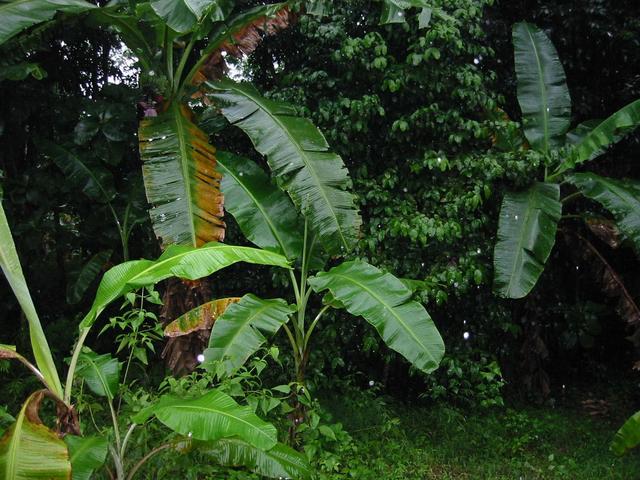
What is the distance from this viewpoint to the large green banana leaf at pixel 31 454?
2.45m

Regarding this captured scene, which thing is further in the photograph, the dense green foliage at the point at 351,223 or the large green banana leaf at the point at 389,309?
the dense green foliage at the point at 351,223

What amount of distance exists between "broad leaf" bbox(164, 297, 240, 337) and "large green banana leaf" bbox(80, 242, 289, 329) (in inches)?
42.0

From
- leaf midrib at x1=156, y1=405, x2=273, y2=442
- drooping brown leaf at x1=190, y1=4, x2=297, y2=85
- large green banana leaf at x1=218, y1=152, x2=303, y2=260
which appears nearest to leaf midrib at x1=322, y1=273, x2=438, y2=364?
large green banana leaf at x1=218, y1=152, x2=303, y2=260

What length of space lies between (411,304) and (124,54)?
431 cm

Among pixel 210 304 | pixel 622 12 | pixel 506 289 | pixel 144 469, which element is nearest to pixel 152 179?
pixel 210 304

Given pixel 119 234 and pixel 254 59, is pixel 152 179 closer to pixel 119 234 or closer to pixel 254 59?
pixel 119 234

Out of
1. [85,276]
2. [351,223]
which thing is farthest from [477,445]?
[85,276]

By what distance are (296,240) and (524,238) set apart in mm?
1736

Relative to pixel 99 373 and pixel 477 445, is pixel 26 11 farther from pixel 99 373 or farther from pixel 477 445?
pixel 477 445

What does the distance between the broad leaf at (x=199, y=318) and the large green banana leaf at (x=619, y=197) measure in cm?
290

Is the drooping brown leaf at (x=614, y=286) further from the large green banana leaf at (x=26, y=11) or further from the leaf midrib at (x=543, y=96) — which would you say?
the large green banana leaf at (x=26, y=11)

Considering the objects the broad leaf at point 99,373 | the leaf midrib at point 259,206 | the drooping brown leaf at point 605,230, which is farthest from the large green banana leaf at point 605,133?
the broad leaf at point 99,373

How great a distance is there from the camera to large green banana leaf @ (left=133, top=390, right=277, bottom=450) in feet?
8.87

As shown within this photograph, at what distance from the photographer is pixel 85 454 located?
2.85 metres
